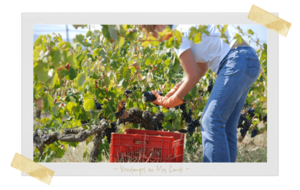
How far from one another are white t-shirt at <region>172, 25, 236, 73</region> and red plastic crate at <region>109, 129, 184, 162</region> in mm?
667

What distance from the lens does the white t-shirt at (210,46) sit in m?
1.97

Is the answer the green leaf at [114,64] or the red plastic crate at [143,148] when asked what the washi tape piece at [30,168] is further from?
the green leaf at [114,64]

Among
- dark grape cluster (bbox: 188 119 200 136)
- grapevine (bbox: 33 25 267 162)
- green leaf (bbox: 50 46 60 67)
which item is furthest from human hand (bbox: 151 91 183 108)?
dark grape cluster (bbox: 188 119 200 136)

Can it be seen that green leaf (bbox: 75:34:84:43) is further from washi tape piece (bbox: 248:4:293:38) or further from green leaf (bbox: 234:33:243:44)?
washi tape piece (bbox: 248:4:293:38)

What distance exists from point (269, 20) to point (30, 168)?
1.90 meters

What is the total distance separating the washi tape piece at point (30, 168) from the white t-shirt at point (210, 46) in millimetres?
1195

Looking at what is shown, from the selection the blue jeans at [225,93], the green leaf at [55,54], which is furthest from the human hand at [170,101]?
the green leaf at [55,54]

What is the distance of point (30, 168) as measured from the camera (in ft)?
6.71

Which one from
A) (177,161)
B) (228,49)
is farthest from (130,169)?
(228,49)

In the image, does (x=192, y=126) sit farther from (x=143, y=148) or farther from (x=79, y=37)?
(x=79, y=37)

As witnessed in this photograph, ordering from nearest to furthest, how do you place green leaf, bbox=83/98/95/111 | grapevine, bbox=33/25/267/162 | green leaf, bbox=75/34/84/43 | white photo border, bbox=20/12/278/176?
grapevine, bbox=33/25/267/162 < white photo border, bbox=20/12/278/176 < green leaf, bbox=75/34/84/43 < green leaf, bbox=83/98/95/111

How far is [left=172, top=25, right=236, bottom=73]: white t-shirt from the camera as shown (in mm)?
1974

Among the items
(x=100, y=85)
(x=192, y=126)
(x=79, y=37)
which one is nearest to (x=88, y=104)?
(x=100, y=85)

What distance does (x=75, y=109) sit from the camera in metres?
2.41
